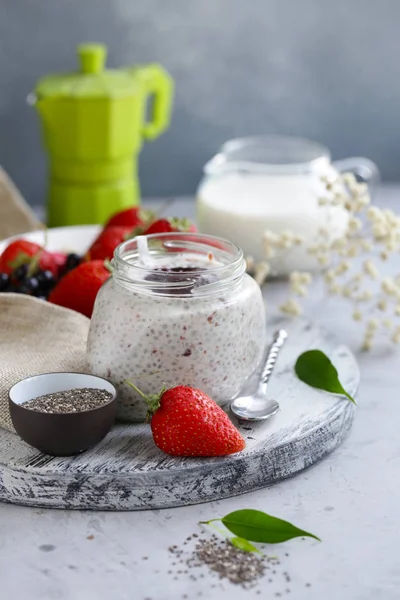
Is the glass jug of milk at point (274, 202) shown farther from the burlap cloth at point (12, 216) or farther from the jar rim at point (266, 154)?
the burlap cloth at point (12, 216)

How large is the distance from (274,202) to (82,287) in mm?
501

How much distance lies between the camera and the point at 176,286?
1119 millimetres

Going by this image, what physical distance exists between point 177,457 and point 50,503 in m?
0.16

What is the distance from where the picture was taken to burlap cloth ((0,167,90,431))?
4.02 feet

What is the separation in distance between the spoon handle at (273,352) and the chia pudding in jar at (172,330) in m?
0.08

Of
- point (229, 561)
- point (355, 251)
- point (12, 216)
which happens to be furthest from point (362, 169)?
point (229, 561)

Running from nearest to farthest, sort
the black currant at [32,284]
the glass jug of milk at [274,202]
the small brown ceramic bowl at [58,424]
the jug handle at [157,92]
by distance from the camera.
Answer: the small brown ceramic bowl at [58,424] → the black currant at [32,284] → the glass jug of milk at [274,202] → the jug handle at [157,92]

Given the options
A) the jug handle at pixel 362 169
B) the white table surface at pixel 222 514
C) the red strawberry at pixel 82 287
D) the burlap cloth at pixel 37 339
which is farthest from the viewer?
the jug handle at pixel 362 169

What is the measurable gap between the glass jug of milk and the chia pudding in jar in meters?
0.52

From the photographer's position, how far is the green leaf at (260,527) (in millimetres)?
959

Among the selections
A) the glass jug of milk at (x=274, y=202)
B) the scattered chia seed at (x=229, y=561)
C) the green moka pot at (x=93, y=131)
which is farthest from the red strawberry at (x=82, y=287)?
the green moka pot at (x=93, y=131)

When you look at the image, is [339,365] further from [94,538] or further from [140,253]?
Result: [94,538]

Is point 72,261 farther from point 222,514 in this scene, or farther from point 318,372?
point 222,514

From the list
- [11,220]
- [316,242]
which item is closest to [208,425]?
[316,242]
